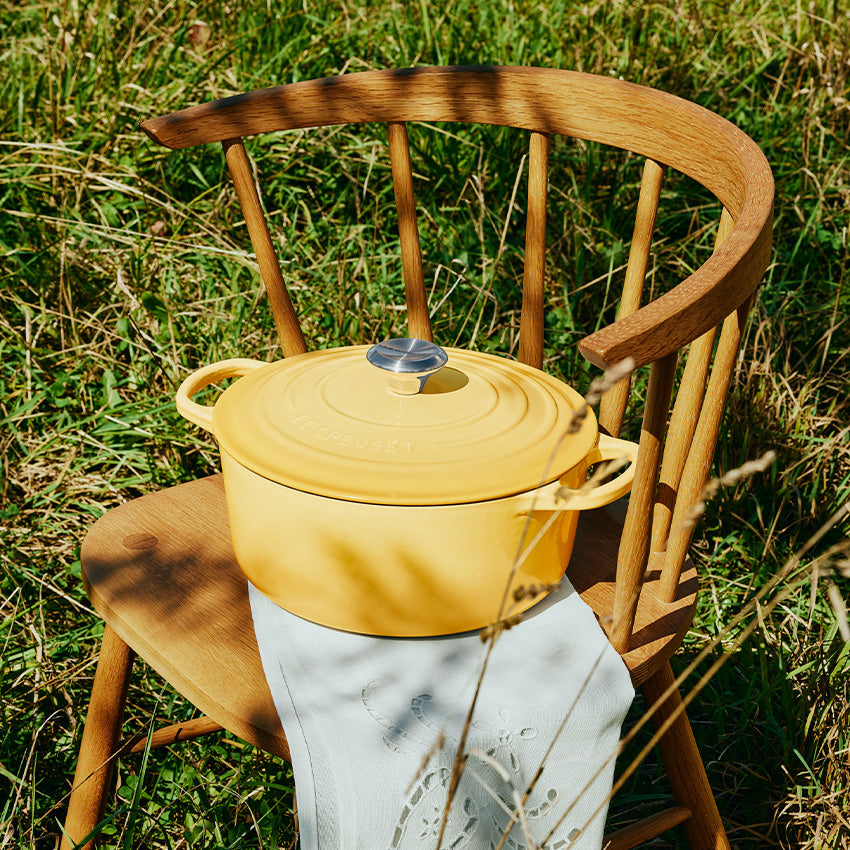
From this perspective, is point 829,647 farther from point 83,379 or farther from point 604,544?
point 83,379

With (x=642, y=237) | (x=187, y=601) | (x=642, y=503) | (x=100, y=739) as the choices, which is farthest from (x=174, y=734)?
(x=642, y=237)

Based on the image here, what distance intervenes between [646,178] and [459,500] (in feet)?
1.77

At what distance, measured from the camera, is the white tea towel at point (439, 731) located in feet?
2.18

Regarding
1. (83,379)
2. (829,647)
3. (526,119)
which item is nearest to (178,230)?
(83,379)

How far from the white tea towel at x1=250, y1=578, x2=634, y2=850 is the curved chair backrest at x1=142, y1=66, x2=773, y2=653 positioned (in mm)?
84

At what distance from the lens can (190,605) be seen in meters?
0.84

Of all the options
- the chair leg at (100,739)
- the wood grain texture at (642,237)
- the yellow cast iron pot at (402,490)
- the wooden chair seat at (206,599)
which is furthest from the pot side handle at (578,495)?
the chair leg at (100,739)

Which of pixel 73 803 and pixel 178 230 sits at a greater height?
pixel 178 230

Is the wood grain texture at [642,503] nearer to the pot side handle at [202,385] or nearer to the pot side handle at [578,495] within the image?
the pot side handle at [578,495]

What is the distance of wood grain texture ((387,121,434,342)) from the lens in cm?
109

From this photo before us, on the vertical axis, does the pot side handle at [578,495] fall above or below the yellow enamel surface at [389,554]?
above

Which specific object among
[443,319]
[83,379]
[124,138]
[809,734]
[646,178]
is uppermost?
[646,178]

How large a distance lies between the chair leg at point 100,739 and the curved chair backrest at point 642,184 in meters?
0.44

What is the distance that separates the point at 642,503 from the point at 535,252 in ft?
1.60
